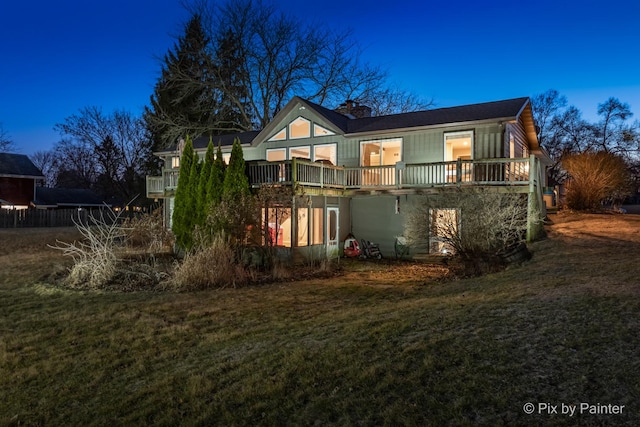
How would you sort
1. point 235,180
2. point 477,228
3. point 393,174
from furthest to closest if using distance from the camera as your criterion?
point 393,174, point 235,180, point 477,228

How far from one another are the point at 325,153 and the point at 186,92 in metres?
17.1

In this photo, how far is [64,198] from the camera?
4272cm

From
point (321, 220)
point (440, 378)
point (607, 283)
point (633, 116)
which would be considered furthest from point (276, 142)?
point (633, 116)

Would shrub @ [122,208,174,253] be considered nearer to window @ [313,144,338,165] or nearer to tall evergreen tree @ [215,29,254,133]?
window @ [313,144,338,165]

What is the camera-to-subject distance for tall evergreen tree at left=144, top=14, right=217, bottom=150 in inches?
1151

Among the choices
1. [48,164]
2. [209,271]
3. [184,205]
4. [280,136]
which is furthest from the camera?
[48,164]

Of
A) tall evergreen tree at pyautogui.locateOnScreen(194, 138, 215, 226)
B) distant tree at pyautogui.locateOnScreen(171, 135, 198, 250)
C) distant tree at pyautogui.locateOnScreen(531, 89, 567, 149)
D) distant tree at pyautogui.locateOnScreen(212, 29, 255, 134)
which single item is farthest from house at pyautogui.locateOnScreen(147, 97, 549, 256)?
distant tree at pyautogui.locateOnScreen(531, 89, 567, 149)

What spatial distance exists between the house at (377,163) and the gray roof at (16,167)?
2192 centimetres

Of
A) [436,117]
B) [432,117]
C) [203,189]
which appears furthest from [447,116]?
[203,189]

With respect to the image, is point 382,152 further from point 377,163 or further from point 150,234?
point 150,234

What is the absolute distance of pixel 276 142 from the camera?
20.0 meters

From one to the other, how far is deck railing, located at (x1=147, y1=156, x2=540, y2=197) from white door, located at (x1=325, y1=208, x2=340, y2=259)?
1.08m

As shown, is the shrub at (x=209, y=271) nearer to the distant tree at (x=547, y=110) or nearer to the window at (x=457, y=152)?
the window at (x=457, y=152)

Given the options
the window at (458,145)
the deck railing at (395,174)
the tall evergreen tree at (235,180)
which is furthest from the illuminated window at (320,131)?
the tall evergreen tree at (235,180)
